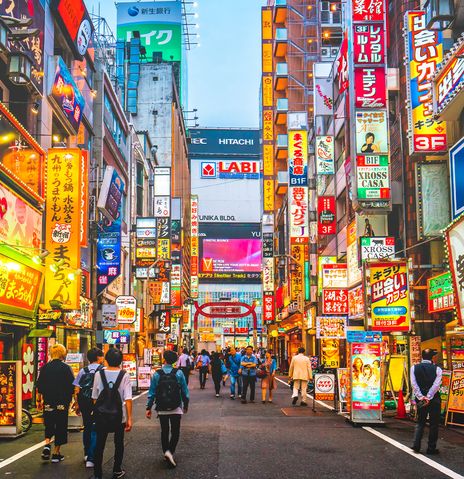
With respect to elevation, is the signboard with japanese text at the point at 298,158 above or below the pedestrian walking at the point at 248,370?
above

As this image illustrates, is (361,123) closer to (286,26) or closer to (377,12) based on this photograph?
(377,12)

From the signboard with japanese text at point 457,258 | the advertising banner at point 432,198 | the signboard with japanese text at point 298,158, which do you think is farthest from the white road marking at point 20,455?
the signboard with japanese text at point 298,158

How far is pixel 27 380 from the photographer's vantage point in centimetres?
1925

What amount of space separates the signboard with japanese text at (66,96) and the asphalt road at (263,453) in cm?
1267

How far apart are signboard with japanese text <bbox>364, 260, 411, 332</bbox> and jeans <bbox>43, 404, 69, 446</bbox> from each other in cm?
1029

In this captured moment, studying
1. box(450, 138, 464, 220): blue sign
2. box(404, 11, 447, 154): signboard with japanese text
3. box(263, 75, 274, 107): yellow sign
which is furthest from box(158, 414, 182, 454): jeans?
box(263, 75, 274, 107): yellow sign

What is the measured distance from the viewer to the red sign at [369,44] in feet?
75.7

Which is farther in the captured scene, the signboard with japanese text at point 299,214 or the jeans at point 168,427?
the signboard with japanese text at point 299,214

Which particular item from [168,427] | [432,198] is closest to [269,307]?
[432,198]

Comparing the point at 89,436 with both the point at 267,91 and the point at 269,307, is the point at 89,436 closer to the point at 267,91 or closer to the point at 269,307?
the point at 267,91

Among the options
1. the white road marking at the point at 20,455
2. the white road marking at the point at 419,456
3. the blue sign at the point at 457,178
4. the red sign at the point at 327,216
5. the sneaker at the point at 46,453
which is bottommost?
the white road marking at the point at 419,456

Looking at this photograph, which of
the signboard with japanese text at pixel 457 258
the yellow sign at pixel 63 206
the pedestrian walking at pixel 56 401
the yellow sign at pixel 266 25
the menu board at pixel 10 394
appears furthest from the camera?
the yellow sign at pixel 266 25

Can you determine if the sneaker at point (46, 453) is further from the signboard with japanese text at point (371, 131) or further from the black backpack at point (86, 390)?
the signboard with japanese text at point (371, 131)

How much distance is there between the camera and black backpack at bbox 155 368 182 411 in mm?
9938
